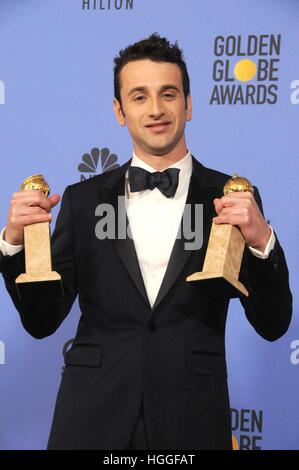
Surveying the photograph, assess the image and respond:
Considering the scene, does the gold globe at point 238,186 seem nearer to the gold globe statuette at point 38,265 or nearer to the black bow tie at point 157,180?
the black bow tie at point 157,180

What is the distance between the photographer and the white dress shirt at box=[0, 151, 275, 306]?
183 cm

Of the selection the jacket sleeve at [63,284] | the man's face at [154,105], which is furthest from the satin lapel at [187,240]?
the jacket sleeve at [63,284]

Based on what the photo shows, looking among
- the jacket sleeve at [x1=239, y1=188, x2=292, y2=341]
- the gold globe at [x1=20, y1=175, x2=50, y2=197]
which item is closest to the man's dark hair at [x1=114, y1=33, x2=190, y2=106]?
the gold globe at [x1=20, y1=175, x2=50, y2=197]

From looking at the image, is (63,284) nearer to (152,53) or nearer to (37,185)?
(37,185)

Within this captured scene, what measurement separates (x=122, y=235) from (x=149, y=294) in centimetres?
14

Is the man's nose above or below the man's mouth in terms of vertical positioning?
above

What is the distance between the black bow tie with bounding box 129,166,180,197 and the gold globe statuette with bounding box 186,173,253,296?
0.77 feet

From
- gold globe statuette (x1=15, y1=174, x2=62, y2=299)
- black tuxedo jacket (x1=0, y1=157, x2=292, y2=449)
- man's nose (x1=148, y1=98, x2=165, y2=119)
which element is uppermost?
man's nose (x1=148, y1=98, x2=165, y2=119)

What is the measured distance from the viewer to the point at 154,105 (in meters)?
1.89

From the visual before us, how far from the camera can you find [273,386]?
2.62 metres

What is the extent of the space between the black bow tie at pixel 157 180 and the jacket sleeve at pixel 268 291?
0.23m

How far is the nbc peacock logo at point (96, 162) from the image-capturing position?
8.99 ft

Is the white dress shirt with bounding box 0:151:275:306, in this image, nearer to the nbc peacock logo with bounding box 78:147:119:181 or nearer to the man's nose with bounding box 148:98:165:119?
the man's nose with bounding box 148:98:165:119

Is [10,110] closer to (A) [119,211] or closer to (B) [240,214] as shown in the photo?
(A) [119,211]
